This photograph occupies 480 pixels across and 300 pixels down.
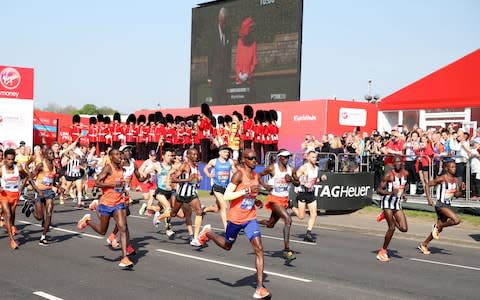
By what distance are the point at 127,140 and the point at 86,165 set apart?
6742 mm

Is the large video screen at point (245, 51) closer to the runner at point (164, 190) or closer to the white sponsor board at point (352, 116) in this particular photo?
the white sponsor board at point (352, 116)

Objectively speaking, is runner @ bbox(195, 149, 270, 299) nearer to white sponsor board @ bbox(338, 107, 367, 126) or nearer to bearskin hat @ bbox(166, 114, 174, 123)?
white sponsor board @ bbox(338, 107, 367, 126)


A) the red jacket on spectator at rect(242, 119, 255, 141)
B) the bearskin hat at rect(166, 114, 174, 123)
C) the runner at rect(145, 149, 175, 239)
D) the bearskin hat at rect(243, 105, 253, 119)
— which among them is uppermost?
the bearskin hat at rect(243, 105, 253, 119)

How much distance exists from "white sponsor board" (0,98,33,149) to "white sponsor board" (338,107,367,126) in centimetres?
1750

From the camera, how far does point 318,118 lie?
2411 centimetres

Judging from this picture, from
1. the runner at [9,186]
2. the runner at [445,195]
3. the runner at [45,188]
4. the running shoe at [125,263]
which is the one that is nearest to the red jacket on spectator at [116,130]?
the runner at [45,188]

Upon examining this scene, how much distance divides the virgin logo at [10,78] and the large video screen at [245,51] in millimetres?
9466

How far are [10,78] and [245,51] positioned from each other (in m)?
13.2

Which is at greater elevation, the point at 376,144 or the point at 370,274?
the point at 376,144

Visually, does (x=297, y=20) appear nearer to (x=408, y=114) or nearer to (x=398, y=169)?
(x=408, y=114)

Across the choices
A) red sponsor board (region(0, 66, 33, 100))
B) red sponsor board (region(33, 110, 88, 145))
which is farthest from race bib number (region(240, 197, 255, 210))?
red sponsor board (region(33, 110, 88, 145))

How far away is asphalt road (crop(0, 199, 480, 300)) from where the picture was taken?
8.75 metres

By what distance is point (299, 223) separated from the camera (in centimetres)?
1838

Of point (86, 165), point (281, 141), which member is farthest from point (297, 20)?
point (86, 165)
